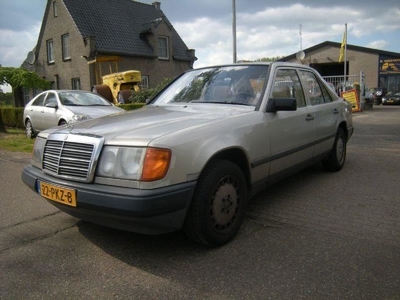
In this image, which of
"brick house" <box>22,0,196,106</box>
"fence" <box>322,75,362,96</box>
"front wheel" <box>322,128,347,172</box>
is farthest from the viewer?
"brick house" <box>22,0,196,106</box>

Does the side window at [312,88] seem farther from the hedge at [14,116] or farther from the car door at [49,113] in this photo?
the hedge at [14,116]

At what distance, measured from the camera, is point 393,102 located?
28109mm

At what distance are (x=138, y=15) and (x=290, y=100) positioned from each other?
2535 cm

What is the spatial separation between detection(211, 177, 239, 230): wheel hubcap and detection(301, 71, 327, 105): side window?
219 cm

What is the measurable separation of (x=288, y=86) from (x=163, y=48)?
22.8 metres

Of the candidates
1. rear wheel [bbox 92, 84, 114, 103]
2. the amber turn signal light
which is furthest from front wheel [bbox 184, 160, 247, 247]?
rear wheel [bbox 92, 84, 114, 103]

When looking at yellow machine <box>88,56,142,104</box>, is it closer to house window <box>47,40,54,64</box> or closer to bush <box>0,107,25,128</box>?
bush <box>0,107,25,128</box>

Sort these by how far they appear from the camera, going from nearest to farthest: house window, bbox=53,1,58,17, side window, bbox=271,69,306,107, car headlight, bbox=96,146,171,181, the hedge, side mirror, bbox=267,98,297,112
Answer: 1. car headlight, bbox=96,146,171,181
2. side mirror, bbox=267,98,297,112
3. side window, bbox=271,69,306,107
4. the hedge
5. house window, bbox=53,1,58,17

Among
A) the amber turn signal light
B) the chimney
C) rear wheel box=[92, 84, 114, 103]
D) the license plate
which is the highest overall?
the chimney

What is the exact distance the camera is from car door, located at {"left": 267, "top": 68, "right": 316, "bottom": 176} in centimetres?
382

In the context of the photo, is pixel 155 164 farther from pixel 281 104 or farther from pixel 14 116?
pixel 14 116

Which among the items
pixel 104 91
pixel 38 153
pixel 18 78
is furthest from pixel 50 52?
pixel 38 153

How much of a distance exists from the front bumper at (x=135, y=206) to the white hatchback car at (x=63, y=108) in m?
6.09

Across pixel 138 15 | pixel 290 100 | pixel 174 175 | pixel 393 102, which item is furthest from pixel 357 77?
pixel 174 175
